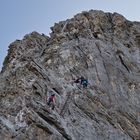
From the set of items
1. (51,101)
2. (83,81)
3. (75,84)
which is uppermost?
(83,81)

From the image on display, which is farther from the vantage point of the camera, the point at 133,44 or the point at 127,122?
the point at 133,44

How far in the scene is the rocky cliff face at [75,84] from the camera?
32438 mm

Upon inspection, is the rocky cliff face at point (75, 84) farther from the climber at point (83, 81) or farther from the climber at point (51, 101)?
the climber at point (51, 101)

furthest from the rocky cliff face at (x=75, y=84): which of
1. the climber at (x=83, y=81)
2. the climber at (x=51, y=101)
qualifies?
the climber at (x=51, y=101)

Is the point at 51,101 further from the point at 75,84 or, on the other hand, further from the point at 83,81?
the point at 75,84

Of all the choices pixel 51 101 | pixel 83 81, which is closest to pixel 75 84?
pixel 83 81

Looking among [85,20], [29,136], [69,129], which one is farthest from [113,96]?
[85,20]

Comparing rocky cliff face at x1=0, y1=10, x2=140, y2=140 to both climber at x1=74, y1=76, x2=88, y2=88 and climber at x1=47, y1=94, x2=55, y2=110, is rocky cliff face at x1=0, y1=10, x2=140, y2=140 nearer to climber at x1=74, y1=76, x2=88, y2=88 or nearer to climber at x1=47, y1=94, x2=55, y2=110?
climber at x1=74, y1=76, x2=88, y2=88

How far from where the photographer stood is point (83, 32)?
58.3m

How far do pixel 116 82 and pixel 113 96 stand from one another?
334 cm

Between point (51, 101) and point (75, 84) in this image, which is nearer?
point (51, 101)

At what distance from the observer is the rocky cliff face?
32.4 m

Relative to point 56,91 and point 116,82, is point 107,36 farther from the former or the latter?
point 56,91

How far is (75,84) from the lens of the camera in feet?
142
